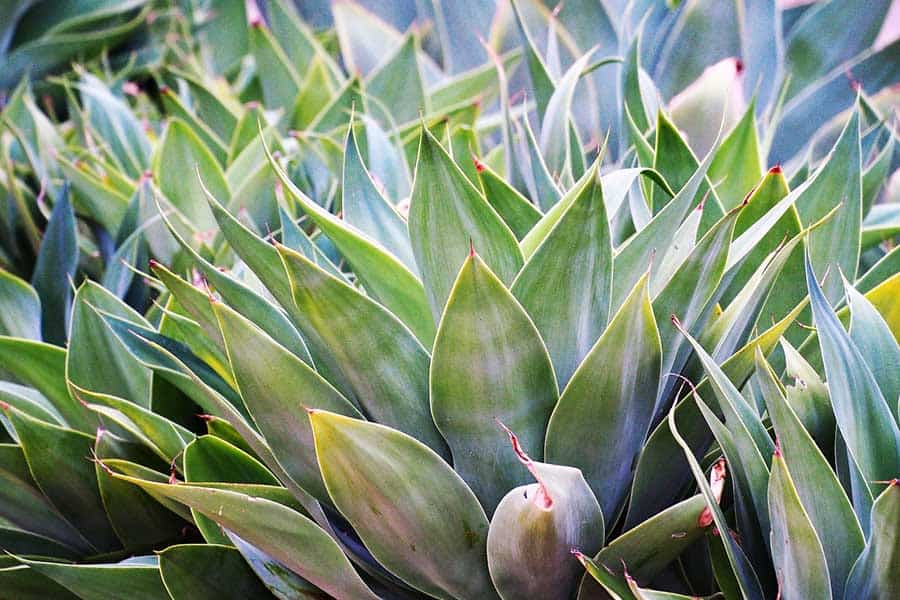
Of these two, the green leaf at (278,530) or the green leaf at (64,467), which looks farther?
the green leaf at (64,467)

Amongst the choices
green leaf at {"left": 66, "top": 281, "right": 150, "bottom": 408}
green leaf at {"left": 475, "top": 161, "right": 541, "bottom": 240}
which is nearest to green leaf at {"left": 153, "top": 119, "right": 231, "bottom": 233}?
green leaf at {"left": 66, "top": 281, "right": 150, "bottom": 408}

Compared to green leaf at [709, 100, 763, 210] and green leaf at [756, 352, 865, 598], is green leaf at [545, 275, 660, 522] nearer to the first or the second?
green leaf at [756, 352, 865, 598]

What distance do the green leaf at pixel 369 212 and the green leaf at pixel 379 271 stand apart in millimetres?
88

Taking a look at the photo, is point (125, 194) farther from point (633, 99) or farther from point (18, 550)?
point (633, 99)

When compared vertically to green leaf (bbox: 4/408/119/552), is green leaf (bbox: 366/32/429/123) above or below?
above

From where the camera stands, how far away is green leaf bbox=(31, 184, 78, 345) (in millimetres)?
1139

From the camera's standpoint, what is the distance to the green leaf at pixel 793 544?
55 cm

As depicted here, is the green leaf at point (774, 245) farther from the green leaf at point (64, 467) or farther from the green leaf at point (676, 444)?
the green leaf at point (64, 467)

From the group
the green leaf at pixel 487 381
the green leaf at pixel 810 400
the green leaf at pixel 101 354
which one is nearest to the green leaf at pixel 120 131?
the green leaf at pixel 101 354

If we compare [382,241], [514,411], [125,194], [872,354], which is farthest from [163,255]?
[872,354]

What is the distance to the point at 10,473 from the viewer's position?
3.05 ft

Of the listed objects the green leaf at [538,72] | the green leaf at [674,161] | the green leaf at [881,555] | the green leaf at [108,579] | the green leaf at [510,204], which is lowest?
the green leaf at [881,555]

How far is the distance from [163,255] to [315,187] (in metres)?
0.19

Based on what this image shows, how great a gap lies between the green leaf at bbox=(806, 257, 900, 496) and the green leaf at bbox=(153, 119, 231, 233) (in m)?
0.79
